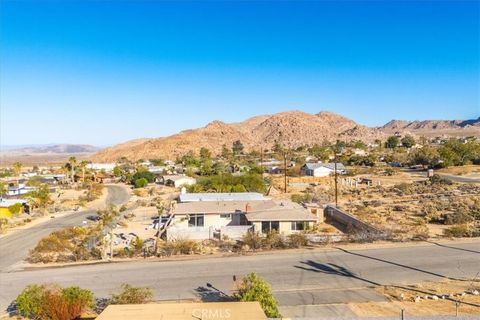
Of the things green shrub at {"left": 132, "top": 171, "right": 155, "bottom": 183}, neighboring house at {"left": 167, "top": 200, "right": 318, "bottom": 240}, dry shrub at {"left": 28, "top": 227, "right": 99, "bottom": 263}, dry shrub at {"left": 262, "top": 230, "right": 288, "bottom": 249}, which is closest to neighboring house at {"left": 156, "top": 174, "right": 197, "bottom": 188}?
green shrub at {"left": 132, "top": 171, "right": 155, "bottom": 183}

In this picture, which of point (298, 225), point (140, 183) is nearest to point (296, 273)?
point (298, 225)

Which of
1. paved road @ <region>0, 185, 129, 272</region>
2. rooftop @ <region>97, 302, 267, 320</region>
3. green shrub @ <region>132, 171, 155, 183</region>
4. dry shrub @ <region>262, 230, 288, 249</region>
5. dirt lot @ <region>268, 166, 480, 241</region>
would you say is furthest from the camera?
green shrub @ <region>132, 171, 155, 183</region>

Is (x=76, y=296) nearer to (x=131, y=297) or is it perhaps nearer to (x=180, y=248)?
(x=131, y=297)

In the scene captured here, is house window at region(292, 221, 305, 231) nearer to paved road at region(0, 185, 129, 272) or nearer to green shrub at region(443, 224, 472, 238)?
green shrub at region(443, 224, 472, 238)

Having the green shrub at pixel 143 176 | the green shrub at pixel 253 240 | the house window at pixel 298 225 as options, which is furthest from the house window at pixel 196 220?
the green shrub at pixel 143 176

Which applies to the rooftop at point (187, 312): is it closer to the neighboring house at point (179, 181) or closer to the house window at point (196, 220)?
the house window at point (196, 220)

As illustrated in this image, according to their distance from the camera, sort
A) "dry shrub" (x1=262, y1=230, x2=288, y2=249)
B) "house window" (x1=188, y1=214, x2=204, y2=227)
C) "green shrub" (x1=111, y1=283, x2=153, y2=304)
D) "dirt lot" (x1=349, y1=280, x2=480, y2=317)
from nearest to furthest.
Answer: "dirt lot" (x1=349, y1=280, x2=480, y2=317) → "green shrub" (x1=111, y1=283, x2=153, y2=304) → "dry shrub" (x1=262, y1=230, x2=288, y2=249) → "house window" (x1=188, y1=214, x2=204, y2=227)
